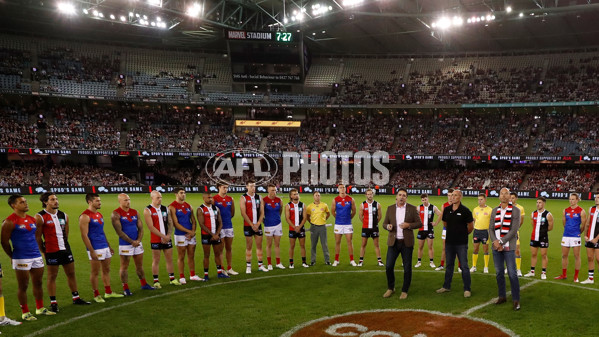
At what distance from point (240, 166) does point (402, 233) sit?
41716 mm

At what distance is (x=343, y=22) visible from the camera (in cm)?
4066

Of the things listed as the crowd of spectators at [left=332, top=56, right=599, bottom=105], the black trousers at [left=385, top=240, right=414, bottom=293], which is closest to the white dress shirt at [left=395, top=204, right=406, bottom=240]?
the black trousers at [left=385, top=240, right=414, bottom=293]

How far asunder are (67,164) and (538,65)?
185 ft

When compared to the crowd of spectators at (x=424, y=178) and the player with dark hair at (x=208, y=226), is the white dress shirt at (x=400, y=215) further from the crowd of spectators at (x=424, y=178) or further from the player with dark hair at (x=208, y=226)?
the crowd of spectators at (x=424, y=178)

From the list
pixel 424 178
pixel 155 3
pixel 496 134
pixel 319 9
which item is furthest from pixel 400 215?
pixel 496 134

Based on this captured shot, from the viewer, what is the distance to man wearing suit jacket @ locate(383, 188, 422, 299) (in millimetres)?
8820

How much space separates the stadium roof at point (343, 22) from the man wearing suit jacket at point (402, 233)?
2898 centimetres

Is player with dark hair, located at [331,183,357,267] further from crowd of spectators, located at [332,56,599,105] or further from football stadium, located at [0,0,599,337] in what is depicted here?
crowd of spectators, located at [332,56,599,105]

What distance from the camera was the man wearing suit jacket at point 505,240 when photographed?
8086 millimetres

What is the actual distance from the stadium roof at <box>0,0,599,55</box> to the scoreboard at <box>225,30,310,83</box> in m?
1.57

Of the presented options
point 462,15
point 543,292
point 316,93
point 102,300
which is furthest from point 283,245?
point 316,93

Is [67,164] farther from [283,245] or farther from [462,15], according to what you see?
[462,15]

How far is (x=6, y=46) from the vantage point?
47.0 metres

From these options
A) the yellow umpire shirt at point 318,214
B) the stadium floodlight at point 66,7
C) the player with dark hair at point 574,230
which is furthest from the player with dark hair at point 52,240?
the stadium floodlight at point 66,7
